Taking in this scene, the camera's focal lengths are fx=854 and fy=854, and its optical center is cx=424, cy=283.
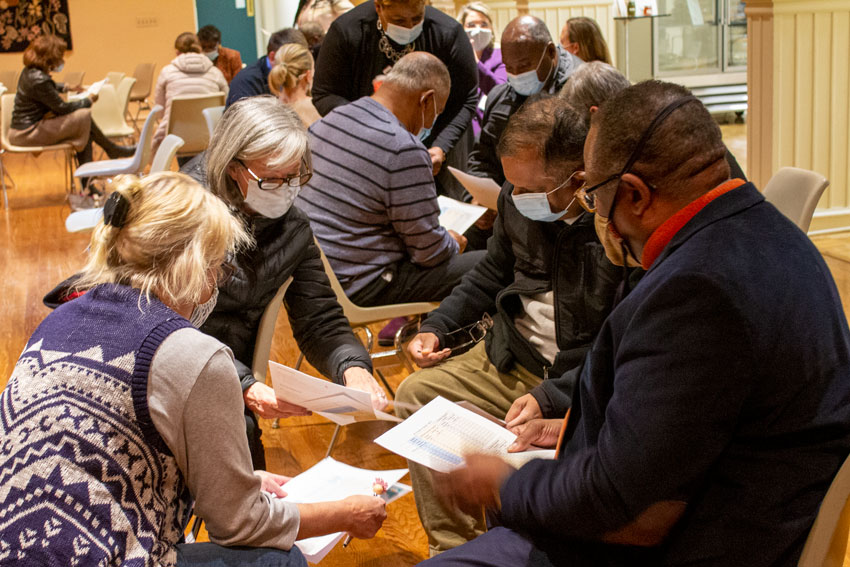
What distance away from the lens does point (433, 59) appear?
3188mm

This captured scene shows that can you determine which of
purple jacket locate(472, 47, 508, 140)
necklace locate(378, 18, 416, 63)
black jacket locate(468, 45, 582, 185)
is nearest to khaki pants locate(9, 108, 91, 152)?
purple jacket locate(472, 47, 508, 140)

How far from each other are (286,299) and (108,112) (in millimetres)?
9185

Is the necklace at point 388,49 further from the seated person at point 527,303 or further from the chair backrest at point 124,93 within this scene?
the chair backrest at point 124,93

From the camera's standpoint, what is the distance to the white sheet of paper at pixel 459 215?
3.46 meters

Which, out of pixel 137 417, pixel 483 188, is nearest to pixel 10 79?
pixel 483 188

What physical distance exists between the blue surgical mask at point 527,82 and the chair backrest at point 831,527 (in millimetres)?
2953

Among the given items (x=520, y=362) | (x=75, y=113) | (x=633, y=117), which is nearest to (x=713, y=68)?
(x=75, y=113)

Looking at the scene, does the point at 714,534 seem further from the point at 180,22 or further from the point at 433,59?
the point at 180,22

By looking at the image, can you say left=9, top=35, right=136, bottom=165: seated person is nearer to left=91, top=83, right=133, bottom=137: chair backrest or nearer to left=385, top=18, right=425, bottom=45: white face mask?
left=91, top=83, right=133, bottom=137: chair backrest

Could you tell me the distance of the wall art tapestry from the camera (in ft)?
48.5

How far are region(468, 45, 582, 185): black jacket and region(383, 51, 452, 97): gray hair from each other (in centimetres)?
78

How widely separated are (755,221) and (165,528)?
3.59ft

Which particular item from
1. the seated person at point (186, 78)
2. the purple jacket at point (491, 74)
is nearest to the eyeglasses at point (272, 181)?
the purple jacket at point (491, 74)

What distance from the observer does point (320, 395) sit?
202 cm
